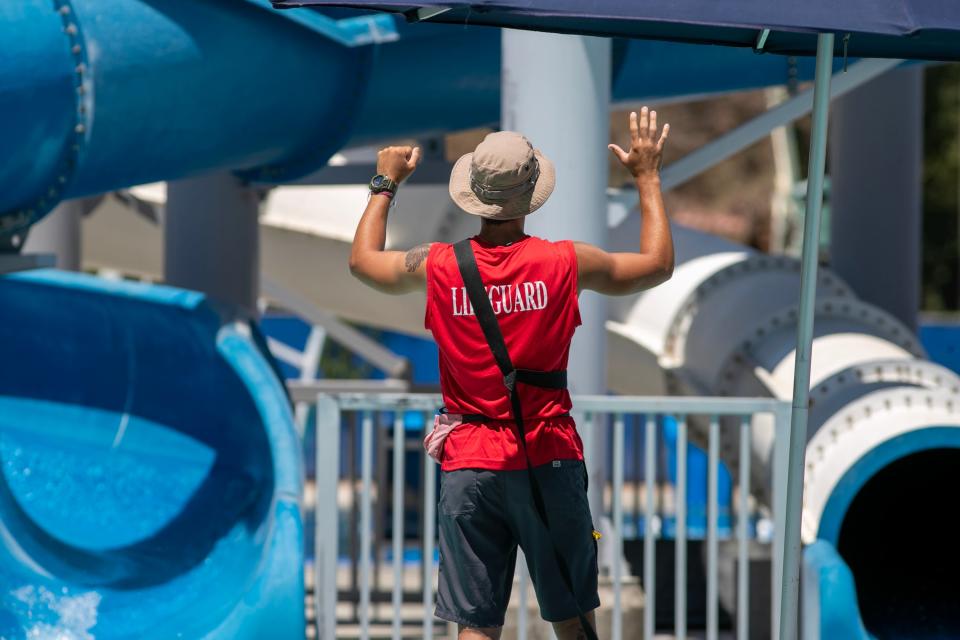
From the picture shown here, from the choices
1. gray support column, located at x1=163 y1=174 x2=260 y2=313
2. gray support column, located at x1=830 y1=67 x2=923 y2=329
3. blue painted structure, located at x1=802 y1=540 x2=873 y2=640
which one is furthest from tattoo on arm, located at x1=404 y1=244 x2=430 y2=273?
Result: gray support column, located at x1=830 y1=67 x2=923 y2=329

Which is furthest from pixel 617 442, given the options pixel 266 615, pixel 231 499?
pixel 231 499

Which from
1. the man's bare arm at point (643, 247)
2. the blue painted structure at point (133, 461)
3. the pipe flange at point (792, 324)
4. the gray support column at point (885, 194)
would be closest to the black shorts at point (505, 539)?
the man's bare arm at point (643, 247)

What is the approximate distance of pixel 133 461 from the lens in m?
5.82

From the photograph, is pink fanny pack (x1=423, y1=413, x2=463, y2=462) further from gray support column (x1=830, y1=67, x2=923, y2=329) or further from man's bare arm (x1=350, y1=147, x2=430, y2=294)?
gray support column (x1=830, y1=67, x2=923, y2=329)

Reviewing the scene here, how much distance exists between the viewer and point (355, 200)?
9461 mm

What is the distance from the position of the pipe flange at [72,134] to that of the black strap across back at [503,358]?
2.04 meters

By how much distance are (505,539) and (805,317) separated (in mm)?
865

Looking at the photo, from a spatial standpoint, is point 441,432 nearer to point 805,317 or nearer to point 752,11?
point 805,317

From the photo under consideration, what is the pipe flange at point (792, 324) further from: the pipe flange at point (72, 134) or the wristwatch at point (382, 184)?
the wristwatch at point (382, 184)

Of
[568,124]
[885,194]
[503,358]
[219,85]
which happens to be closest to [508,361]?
[503,358]

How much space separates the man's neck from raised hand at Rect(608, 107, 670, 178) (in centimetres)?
28

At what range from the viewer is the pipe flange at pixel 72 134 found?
4.63 metres

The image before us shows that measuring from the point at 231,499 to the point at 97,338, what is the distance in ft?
3.19

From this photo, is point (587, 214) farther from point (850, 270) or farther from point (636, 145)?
point (850, 270)
